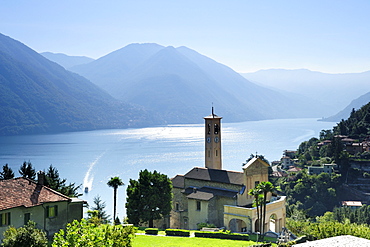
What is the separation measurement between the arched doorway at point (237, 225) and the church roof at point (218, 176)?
3.97 metres

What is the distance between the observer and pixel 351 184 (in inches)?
3543

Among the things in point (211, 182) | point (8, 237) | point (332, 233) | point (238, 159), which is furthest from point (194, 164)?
point (8, 237)

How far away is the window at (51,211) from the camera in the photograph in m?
29.4

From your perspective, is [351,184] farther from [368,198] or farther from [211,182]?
[211,182]

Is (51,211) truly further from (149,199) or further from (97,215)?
(149,199)

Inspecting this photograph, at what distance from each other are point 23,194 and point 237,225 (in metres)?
19.7

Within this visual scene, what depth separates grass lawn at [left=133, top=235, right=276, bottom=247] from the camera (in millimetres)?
29297

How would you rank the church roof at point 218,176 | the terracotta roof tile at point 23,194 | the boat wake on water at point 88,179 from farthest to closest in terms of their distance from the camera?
1. the boat wake on water at point 88,179
2. the church roof at point 218,176
3. the terracotta roof tile at point 23,194

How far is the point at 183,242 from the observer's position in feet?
100

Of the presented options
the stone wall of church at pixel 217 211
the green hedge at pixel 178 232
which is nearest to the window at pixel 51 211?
the green hedge at pixel 178 232

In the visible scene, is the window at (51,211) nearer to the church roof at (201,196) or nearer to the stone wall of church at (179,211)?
the church roof at (201,196)

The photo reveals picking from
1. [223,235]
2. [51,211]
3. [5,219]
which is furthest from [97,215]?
[223,235]

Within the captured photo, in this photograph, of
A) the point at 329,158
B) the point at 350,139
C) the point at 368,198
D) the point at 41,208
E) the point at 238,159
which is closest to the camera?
the point at 41,208

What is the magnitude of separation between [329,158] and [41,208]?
3337 inches
